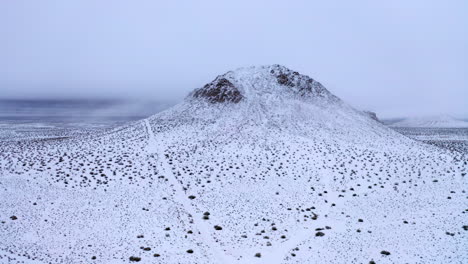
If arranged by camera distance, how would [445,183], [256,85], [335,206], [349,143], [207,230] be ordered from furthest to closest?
1. [256,85]
2. [349,143]
3. [445,183]
4. [335,206]
5. [207,230]

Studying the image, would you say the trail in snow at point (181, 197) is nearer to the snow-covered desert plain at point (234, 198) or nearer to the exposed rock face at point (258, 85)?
the snow-covered desert plain at point (234, 198)

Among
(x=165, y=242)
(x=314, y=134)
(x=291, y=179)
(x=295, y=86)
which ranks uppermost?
(x=295, y=86)

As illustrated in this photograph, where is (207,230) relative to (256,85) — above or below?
below

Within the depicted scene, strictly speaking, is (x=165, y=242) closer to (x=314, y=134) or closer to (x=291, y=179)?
(x=291, y=179)

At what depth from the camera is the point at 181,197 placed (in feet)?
91.5

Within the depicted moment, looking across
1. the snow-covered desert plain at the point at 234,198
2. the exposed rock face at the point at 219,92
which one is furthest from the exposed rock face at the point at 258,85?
the snow-covered desert plain at the point at 234,198

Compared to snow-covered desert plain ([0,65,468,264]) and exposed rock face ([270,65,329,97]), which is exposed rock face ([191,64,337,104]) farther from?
snow-covered desert plain ([0,65,468,264])

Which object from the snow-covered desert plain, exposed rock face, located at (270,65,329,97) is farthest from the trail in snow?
exposed rock face, located at (270,65,329,97)

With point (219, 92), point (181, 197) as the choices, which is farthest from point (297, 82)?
point (181, 197)

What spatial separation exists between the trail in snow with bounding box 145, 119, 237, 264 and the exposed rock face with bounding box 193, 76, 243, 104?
16.7m

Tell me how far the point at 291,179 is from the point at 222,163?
346 inches

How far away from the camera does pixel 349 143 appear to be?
45031mm

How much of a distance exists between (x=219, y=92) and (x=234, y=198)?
34920 mm

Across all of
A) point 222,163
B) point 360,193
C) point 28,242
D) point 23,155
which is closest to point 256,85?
point 222,163
